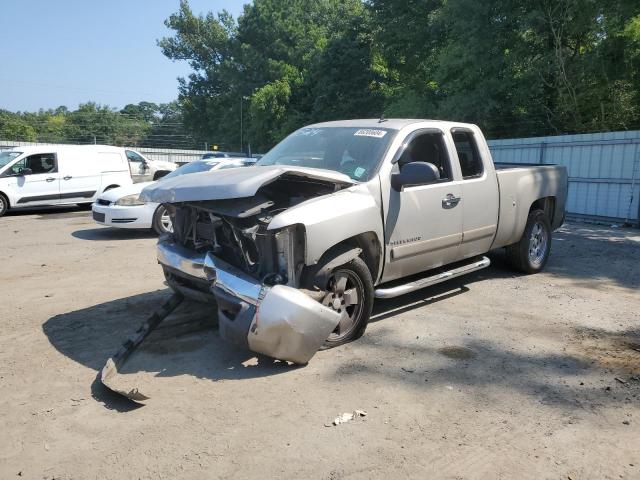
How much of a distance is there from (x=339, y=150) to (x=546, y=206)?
366 cm

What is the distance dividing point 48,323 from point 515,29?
1874cm

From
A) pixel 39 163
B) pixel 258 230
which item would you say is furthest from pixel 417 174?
pixel 39 163

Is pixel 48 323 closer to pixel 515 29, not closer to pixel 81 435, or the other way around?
pixel 81 435

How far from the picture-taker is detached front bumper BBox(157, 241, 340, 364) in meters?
3.87

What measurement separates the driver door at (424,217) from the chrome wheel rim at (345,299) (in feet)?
1.83

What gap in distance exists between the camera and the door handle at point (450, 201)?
18.2 feet

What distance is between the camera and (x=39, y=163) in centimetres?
1405

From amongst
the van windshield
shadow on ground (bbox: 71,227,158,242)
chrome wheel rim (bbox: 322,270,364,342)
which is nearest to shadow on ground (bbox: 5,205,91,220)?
the van windshield

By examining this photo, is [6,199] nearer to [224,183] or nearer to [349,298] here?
[224,183]

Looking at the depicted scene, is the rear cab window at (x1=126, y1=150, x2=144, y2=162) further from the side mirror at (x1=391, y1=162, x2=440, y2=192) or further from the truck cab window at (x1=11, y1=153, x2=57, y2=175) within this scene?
the side mirror at (x1=391, y1=162, x2=440, y2=192)

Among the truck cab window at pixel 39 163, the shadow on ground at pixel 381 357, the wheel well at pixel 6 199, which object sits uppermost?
the truck cab window at pixel 39 163

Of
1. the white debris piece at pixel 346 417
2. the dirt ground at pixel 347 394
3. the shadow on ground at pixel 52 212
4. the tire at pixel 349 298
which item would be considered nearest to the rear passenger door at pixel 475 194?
the dirt ground at pixel 347 394

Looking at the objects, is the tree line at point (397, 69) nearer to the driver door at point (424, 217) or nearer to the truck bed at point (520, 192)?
the truck bed at point (520, 192)

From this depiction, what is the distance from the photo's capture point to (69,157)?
1418cm
